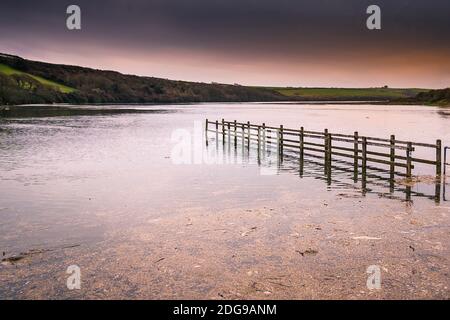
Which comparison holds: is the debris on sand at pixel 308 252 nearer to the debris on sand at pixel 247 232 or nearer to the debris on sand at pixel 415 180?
the debris on sand at pixel 247 232

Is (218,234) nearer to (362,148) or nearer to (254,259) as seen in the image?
(254,259)

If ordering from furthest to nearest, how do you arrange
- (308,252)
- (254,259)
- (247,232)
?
(247,232), (308,252), (254,259)

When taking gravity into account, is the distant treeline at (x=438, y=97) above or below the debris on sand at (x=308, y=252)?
above

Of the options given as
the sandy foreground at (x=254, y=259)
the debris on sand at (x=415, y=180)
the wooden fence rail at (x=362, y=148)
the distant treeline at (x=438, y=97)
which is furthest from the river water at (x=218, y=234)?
the distant treeline at (x=438, y=97)

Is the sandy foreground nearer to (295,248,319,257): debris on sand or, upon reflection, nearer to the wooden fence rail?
(295,248,319,257): debris on sand

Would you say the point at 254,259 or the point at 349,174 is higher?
the point at 349,174

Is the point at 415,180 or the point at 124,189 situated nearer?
the point at 124,189

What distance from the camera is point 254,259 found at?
29.2ft

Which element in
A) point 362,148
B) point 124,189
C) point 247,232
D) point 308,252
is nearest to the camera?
point 308,252

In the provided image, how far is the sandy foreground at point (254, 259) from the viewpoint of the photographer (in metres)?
7.41

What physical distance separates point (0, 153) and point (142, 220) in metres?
22.5

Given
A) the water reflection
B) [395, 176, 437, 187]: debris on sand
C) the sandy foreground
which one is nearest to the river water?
the sandy foreground

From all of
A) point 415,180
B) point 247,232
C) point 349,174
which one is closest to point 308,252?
point 247,232
